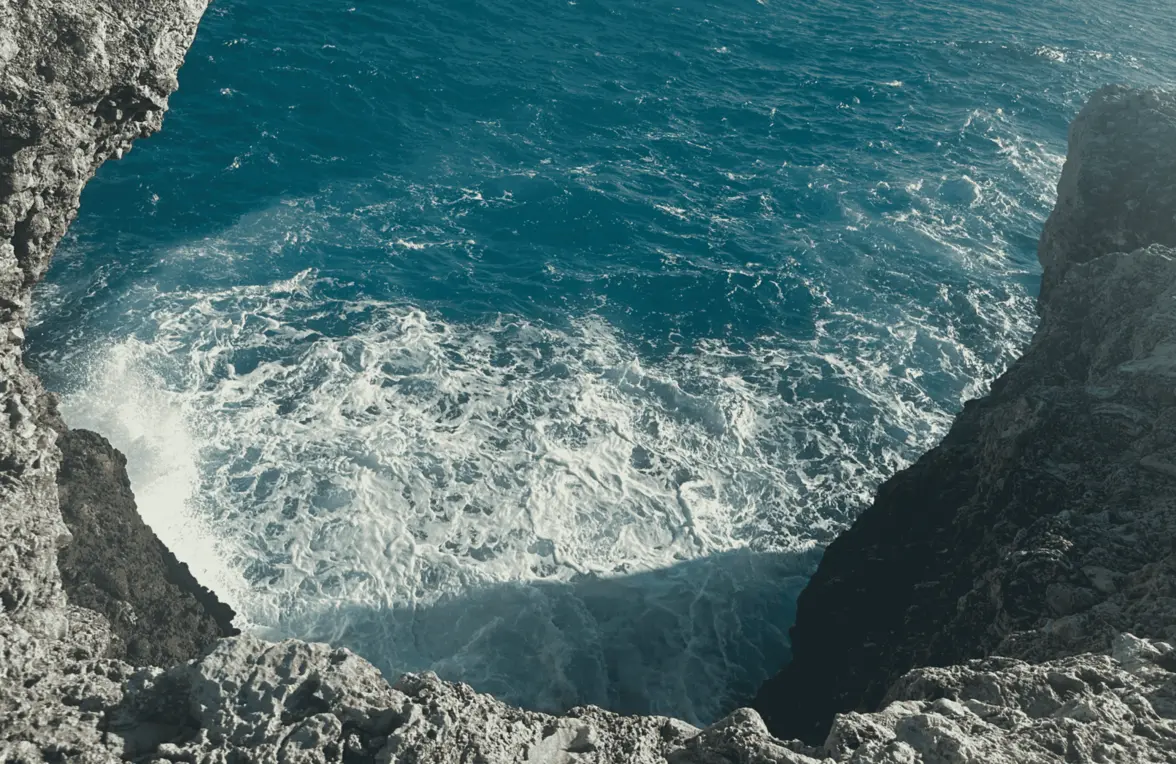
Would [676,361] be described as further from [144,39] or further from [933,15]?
[933,15]

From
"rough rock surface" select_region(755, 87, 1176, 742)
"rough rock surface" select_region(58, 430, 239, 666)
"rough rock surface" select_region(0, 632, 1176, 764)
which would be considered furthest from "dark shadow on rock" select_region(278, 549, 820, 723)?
"rough rock surface" select_region(0, 632, 1176, 764)

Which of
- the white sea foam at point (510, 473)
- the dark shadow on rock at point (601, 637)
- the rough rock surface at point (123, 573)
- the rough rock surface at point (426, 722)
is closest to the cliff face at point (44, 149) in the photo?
the rough rock surface at point (426, 722)

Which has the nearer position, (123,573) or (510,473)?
(123,573)

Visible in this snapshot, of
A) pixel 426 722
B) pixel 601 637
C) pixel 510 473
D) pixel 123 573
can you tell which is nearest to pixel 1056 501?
pixel 601 637

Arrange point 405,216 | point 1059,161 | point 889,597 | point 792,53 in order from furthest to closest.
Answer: point 792,53, point 1059,161, point 405,216, point 889,597

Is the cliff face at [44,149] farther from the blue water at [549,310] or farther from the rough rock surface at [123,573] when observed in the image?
the blue water at [549,310]

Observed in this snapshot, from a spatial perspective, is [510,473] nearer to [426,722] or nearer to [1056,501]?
[1056,501]

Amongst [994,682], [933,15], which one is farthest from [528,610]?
[933,15]
